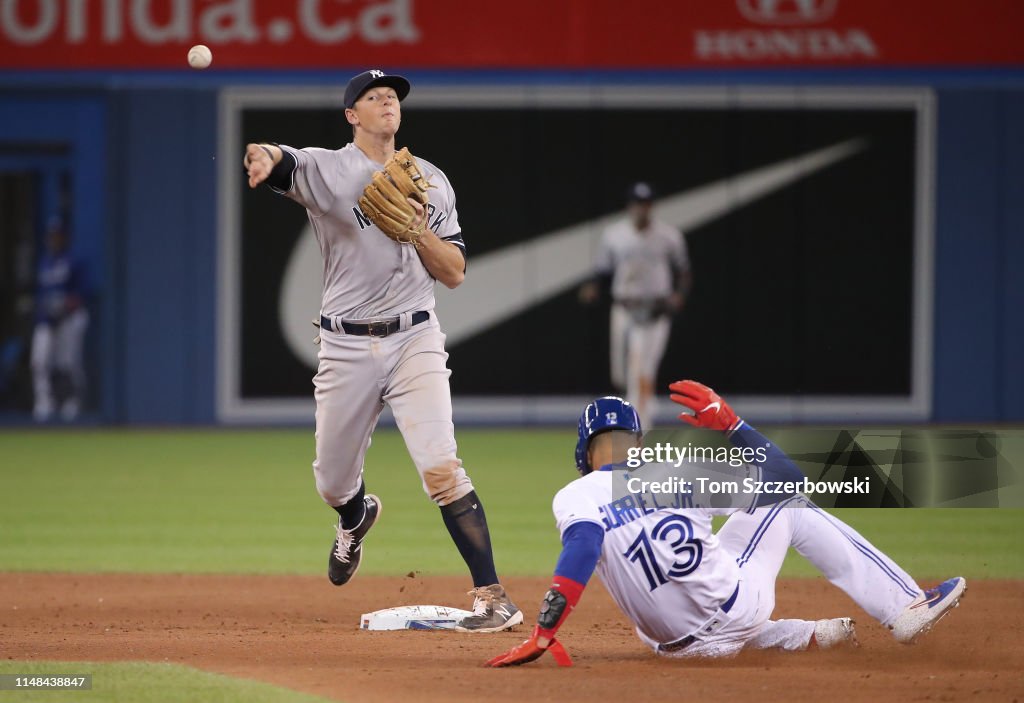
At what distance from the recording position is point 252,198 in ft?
52.9

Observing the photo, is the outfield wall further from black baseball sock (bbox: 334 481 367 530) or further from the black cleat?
black baseball sock (bbox: 334 481 367 530)

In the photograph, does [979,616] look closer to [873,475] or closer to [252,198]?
[873,475]

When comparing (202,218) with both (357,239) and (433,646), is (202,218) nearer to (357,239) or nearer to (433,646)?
(357,239)

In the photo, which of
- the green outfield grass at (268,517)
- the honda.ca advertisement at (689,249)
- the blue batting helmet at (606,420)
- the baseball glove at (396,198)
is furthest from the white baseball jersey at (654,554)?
the honda.ca advertisement at (689,249)

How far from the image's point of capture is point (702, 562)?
5.05m

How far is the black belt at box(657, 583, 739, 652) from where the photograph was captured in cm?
516

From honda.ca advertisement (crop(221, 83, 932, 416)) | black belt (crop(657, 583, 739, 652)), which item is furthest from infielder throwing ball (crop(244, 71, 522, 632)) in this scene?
honda.ca advertisement (crop(221, 83, 932, 416))

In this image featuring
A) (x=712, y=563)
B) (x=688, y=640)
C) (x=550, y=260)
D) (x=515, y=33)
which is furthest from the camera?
(x=550, y=260)

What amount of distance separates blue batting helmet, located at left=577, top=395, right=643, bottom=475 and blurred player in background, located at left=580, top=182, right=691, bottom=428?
29.8ft

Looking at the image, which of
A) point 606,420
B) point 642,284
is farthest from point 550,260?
point 606,420

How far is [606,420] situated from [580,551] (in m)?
0.49

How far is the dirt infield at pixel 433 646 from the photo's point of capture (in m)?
4.83

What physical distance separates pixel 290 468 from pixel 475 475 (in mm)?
1685

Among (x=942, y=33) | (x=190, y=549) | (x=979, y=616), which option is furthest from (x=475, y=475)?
(x=942, y=33)
